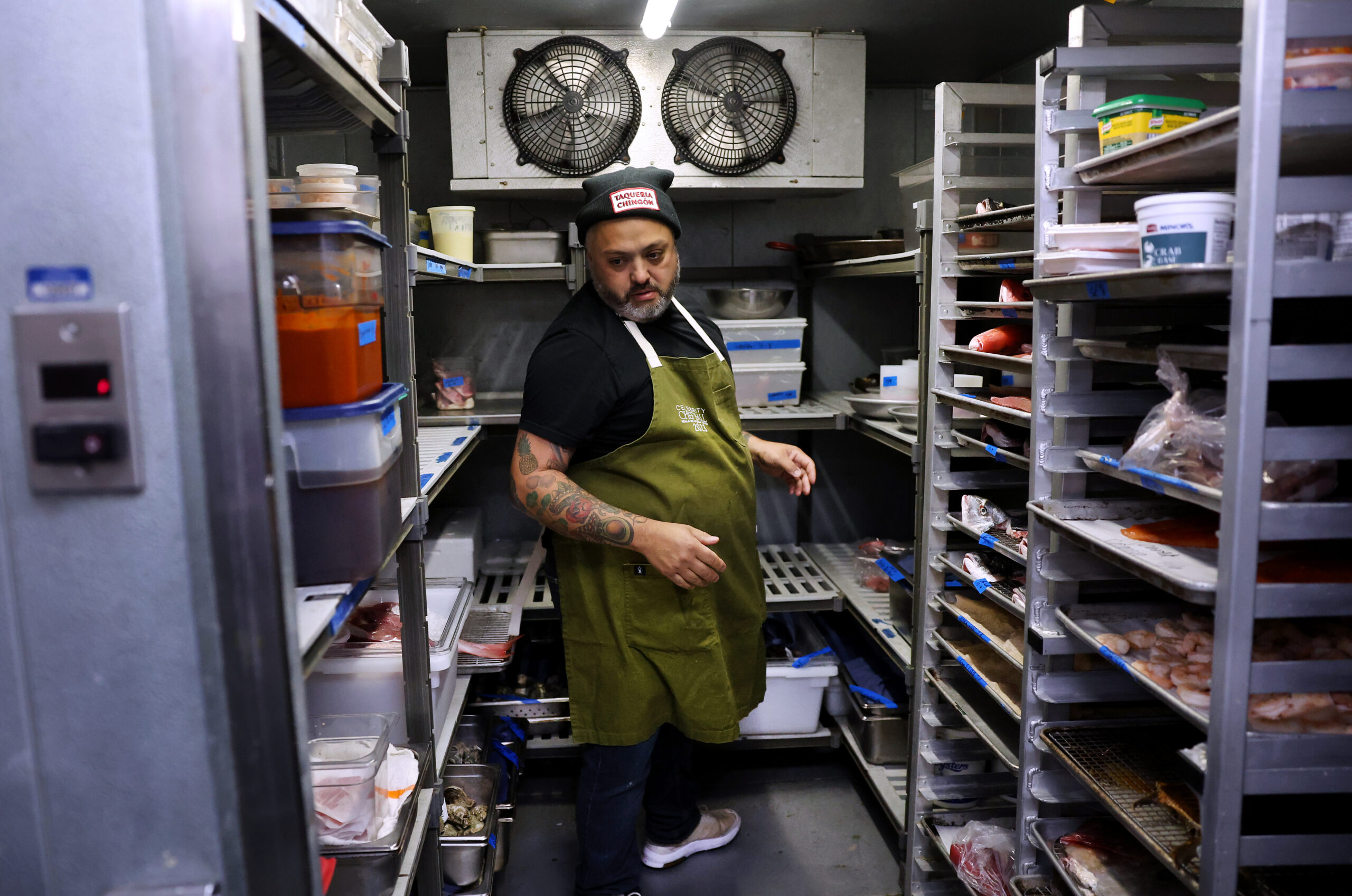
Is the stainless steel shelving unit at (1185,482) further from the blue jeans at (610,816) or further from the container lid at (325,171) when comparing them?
the container lid at (325,171)

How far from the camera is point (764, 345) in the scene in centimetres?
354

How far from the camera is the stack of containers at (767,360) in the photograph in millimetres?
3508

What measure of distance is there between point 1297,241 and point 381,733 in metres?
1.65

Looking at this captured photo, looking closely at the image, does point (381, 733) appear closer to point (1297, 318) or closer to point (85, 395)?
point (85, 395)

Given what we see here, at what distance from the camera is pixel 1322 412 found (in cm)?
146

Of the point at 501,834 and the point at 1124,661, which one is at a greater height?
the point at 1124,661

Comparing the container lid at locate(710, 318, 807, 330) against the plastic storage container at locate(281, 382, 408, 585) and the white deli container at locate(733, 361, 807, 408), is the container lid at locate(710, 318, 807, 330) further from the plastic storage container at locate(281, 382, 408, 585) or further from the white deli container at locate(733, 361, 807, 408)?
the plastic storage container at locate(281, 382, 408, 585)

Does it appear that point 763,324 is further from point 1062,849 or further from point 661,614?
point 1062,849

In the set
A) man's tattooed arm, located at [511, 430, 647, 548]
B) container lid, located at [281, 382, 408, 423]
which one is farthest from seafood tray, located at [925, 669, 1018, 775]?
container lid, located at [281, 382, 408, 423]

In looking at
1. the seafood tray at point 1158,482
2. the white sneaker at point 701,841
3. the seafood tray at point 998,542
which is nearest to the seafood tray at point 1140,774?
the seafood tray at point 998,542

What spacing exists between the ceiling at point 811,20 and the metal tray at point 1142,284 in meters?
1.53

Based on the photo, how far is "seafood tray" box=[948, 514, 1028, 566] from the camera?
2129 mm

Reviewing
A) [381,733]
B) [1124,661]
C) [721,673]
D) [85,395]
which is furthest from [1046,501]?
[85,395]

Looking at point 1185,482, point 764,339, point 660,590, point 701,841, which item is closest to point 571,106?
point 764,339
